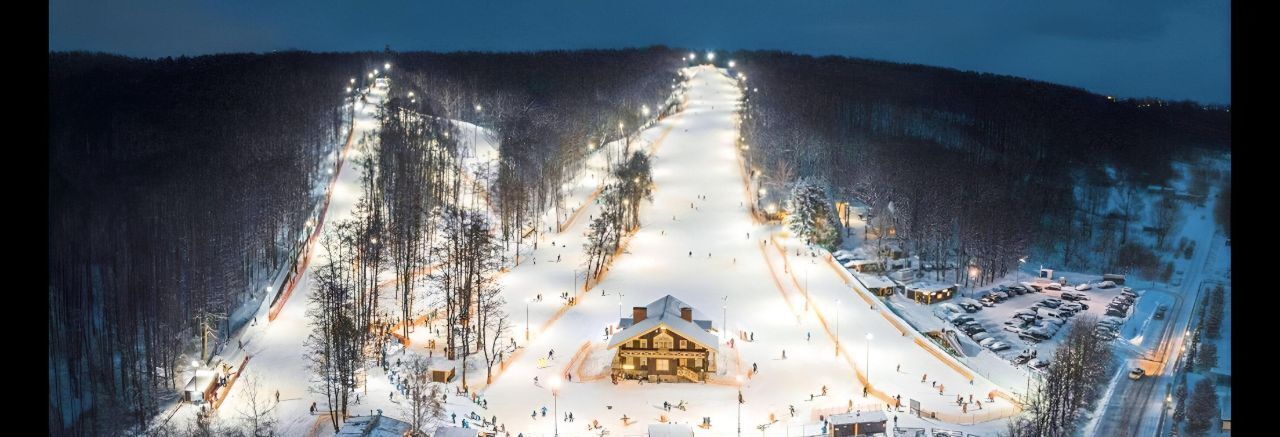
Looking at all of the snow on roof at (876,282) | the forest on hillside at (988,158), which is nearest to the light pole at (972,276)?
the forest on hillside at (988,158)

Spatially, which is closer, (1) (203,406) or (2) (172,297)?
(1) (203,406)

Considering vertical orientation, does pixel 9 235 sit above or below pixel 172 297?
above

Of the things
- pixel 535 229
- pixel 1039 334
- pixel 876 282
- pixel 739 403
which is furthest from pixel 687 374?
pixel 535 229

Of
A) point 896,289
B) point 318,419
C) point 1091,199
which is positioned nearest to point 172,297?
point 318,419

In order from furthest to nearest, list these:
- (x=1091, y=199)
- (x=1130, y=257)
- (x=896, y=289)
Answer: (x=1091, y=199) < (x=1130, y=257) < (x=896, y=289)

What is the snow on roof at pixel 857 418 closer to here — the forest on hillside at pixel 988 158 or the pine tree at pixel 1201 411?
the pine tree at pixel 1201 411

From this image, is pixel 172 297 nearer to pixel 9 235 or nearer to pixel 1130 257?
pixel 9 235

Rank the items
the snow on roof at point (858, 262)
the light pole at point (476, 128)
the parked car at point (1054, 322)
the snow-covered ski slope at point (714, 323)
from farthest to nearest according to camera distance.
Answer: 1. the light pole at point (476, 128)
2. the snow on roof at point (858, 262)
3. the parked car at point (1054, 322)
4. the snow-covered ski slope at point (714, 323)

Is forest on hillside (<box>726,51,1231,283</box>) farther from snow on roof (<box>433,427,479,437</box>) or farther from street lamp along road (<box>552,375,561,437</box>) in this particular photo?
snow on roof (<box>433,427,479,437</box>)
